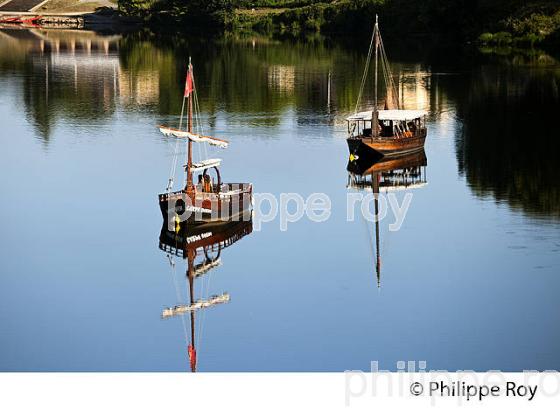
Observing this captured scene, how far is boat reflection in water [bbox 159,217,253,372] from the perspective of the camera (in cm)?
3014

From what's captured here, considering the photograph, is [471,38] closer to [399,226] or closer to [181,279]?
[399,226]

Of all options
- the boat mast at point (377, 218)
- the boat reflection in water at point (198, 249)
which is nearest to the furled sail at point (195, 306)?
the boat reflection in water at point (198, 249)

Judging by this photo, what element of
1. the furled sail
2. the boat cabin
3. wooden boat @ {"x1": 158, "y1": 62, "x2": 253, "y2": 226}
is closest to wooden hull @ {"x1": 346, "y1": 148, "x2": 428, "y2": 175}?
the boat cabin

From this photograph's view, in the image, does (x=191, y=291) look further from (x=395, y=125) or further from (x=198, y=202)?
(x=395, y=125)

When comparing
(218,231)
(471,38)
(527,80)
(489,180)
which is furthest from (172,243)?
(471,38)

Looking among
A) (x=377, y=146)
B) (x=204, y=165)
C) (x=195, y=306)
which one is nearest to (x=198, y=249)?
(x=204, y=165)

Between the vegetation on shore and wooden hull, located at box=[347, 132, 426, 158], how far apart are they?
46786 mm

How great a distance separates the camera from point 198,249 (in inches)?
1352

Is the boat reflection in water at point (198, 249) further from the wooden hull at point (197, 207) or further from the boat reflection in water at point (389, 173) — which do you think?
the boat reflection in water at point (389, 173)

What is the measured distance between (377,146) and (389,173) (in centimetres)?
117

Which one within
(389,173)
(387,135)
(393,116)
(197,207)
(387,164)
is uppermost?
(393,116)

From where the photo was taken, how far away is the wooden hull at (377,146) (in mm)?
44750

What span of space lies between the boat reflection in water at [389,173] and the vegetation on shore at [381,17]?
153 ft

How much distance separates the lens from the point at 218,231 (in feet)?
117
